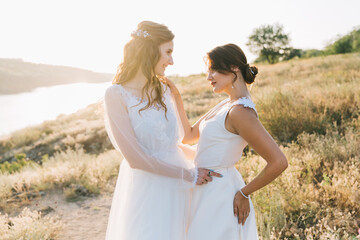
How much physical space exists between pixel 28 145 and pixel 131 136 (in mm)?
13862

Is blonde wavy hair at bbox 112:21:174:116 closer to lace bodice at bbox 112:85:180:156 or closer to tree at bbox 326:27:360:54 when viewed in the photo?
lace bodice at bbox 112:85:180:156

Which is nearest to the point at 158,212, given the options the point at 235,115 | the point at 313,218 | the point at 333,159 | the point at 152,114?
the point at 152,114

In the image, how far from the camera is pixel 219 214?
1.91m

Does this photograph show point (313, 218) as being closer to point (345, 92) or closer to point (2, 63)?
point (345, 92)

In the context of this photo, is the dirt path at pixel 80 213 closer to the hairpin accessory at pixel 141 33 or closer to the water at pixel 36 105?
the hairpin accessory at pixel 141 33

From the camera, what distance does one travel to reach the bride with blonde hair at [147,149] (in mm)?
1925

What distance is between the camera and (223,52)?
1.98 meters

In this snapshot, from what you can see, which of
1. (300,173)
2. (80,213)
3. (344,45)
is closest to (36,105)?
(80,213)

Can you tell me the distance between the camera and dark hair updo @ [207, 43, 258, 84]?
1966 mm

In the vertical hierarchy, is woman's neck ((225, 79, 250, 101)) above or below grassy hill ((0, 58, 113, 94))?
below

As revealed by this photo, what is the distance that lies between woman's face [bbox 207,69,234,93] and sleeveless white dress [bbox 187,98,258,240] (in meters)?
0.22

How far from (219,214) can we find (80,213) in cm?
362

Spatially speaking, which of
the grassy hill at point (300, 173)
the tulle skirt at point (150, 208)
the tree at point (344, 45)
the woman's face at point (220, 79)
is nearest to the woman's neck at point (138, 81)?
the grassy hill at point (300, 173)

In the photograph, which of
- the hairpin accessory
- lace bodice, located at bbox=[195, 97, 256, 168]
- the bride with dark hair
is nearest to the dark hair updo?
the bride with dark hair
